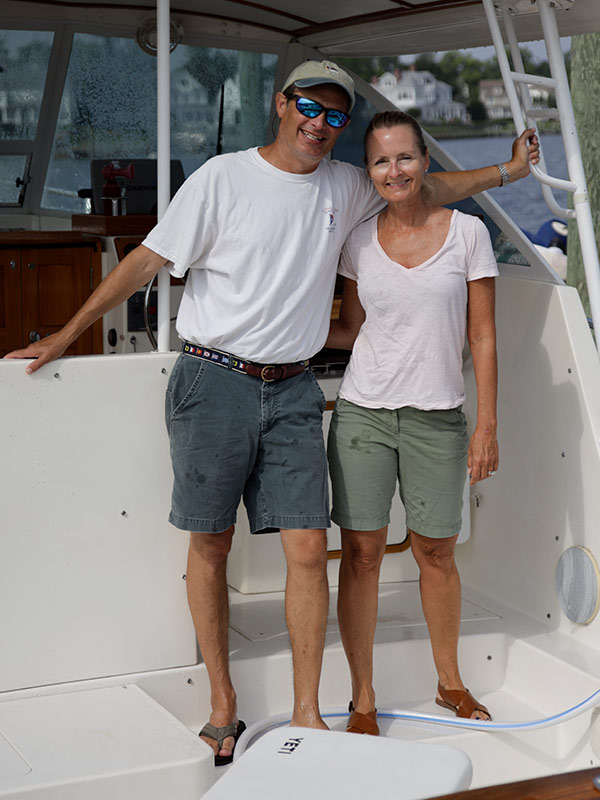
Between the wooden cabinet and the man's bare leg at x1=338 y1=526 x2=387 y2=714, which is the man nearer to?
the man's bare leg at x1=338 y1=526 x2=387 y2=714

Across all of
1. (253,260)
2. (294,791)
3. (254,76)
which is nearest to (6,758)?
(294,791)

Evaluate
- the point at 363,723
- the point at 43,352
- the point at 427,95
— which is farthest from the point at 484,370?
the point at 427,95

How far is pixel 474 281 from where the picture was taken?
10.7 feet

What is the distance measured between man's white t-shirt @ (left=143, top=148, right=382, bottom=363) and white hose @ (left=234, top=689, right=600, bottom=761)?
1075 millimetres

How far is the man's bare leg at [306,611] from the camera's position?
3240 millimetres

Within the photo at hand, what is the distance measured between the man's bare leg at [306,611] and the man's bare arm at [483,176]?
1045mm

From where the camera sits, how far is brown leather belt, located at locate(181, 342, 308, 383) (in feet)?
10.4

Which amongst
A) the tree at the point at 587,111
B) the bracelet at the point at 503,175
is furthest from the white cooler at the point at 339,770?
the tree at the point at 587,111

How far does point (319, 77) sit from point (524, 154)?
742mm

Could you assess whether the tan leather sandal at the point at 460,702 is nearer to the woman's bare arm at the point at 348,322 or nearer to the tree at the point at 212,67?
the woman's bare arm at the point at 348,322

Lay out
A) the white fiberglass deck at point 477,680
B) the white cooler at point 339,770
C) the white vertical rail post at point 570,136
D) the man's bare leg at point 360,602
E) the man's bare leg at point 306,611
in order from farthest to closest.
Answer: the white vertical rail post at point 570,136 < the white fiberglass deck at point 477,680 < the man's bare leg at point 360,602 < the man's bare leg at point 306,611 < the white cooler at point 339,770

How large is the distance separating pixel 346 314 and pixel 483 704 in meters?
1.33

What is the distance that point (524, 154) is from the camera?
355 centimetres

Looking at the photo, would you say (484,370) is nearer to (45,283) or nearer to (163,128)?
(163,128)
